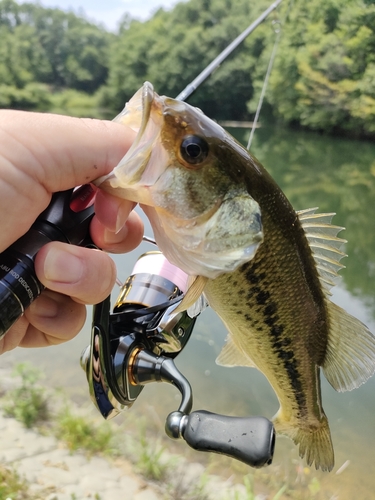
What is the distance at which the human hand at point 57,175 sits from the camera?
1.10 meters

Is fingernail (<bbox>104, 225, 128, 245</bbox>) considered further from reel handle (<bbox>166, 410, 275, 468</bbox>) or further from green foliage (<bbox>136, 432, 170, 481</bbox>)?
green foliage (<bbox>136, 432, 170, 481</bbox>)

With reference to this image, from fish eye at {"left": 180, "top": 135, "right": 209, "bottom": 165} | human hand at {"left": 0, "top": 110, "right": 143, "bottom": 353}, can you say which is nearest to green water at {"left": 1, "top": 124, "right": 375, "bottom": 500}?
human hand at {"left": 0, "top": 110, "right": 143, "bottom": 353}

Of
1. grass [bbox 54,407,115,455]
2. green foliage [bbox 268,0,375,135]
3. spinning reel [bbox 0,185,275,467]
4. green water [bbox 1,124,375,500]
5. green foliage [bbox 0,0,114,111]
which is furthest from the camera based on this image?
green foliage [bbox 0,0,114,111]

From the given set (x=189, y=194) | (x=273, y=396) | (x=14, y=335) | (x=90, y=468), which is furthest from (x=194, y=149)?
(x=273, y=396)

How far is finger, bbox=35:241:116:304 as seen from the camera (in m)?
1.17

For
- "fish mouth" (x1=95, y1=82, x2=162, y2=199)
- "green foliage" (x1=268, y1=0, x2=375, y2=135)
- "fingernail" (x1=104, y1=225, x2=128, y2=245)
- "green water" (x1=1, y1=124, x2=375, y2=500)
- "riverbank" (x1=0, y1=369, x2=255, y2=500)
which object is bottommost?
"riverbank" (x1=0, y1=369, x2=255, y2=500)

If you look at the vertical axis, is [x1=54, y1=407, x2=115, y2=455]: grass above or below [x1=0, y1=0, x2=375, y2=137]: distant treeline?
below

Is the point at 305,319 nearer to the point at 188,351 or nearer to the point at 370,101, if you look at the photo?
the point at 188,351

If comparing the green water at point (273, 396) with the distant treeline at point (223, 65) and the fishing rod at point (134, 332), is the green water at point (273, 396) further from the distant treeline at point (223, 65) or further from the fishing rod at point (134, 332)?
the distant treeline at point (223, 65)

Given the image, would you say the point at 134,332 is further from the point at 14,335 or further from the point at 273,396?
the point at 273,396

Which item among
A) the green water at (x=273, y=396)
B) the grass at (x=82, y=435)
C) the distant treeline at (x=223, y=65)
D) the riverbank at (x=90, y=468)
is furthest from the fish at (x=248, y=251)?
the distant treeline at (x=223, y=65)

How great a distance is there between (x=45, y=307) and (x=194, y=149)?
2.93ft

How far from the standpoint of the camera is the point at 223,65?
2305 centimetres

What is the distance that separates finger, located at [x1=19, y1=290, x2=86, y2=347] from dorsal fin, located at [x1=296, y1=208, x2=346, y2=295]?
92 cm
